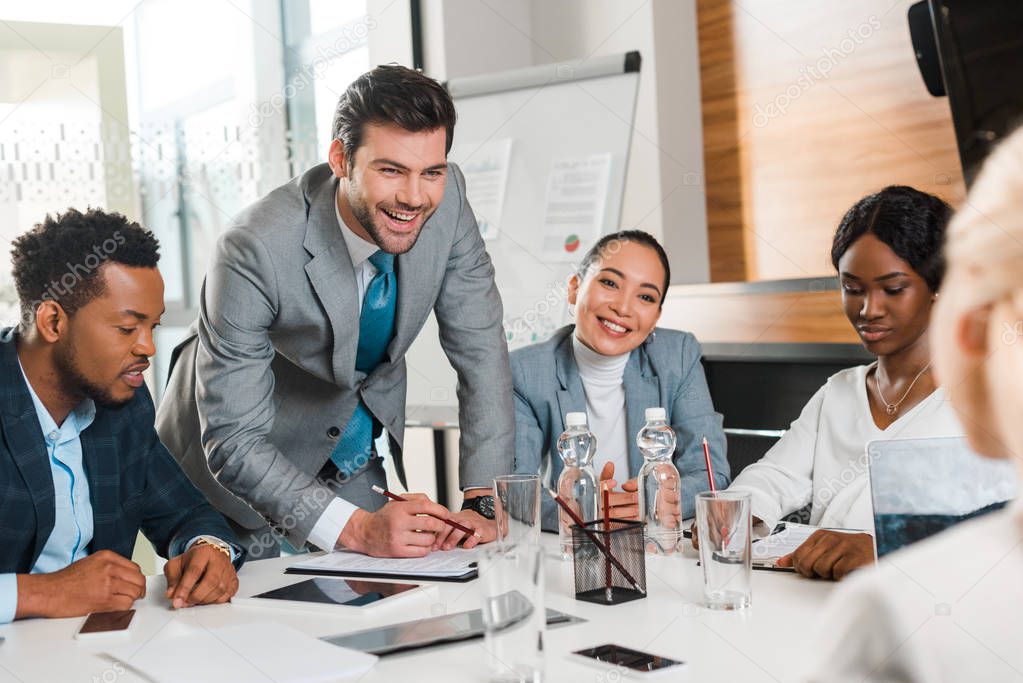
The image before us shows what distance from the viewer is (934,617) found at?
320mm

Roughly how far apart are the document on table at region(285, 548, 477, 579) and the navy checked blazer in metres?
0.13

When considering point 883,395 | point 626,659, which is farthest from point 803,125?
point 626,659

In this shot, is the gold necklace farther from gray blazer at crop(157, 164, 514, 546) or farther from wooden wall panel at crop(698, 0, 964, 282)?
wooden wall panel at crop(698, 0, 964, 282)

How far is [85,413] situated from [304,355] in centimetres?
47

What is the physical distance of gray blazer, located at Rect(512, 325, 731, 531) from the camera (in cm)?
218

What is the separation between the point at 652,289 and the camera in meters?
2.20

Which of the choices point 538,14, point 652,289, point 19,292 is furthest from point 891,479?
point 538,14

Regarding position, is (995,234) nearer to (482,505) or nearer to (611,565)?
(611,565)

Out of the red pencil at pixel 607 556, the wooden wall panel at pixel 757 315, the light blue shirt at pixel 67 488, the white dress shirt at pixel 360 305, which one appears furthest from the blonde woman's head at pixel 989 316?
the wooden wall panel at pixel 757 315

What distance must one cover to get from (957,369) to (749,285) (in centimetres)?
274

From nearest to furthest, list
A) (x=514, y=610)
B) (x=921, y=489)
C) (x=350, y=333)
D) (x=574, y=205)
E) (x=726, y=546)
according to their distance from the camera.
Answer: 1. (x=921, y=489)
2. (x=514, y=610)
3. (x=726, y=546)
4. (x=350, y=333)
5. (x=574, y=205)

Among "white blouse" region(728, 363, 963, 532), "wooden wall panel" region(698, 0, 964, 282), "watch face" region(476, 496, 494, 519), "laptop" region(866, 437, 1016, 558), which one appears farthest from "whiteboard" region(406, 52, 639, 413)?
"laptop" region(866, 437, 1016, 558)

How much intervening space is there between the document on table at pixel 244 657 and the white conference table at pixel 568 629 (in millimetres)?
17

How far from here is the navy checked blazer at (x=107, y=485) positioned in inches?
62.6
